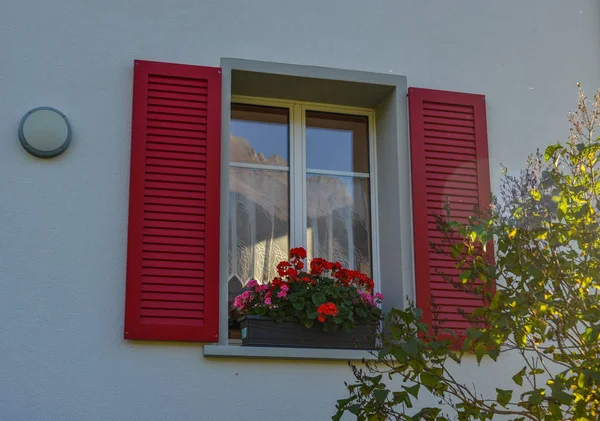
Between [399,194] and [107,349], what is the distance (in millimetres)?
1842

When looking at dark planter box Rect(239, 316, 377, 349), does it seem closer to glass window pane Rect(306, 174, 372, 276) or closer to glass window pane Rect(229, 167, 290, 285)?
glass window pane Rect(229, 167, 290, 285)

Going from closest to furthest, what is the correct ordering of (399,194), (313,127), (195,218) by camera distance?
1. (195,218)
2. (399,194)
3. (313,127)

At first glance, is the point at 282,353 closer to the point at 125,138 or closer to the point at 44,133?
the point at 125,138

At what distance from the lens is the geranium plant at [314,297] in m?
5.18

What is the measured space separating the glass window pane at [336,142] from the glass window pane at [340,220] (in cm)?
9

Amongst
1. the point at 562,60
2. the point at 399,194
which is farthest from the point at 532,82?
the point at 399,194

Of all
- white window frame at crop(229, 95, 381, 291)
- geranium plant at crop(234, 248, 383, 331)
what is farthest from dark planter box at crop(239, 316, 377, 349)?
white window frame at crop(229, 95, 381, 291)

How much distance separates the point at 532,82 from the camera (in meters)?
6.02

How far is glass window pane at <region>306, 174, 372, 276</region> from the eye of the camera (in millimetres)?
5742

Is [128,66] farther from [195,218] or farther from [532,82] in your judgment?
[532,82]

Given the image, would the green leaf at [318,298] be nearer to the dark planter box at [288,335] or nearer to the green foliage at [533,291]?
the dark planter box at [288,335]

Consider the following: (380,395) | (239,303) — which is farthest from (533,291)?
(239,303)

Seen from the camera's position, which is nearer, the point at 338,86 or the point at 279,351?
the point at 279,351

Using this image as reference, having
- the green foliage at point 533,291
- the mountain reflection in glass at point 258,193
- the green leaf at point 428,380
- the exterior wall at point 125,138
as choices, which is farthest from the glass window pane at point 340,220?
the green leaf at point 428,380
